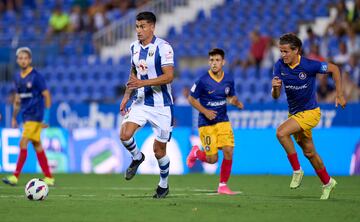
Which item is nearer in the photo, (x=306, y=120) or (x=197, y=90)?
(x=306, y=120)

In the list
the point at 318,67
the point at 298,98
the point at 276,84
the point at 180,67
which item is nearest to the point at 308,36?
the point at 180,67

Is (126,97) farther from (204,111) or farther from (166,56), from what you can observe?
(204,111)

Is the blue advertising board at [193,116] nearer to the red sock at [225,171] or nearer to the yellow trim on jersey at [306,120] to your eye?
the red sock at [225,171]

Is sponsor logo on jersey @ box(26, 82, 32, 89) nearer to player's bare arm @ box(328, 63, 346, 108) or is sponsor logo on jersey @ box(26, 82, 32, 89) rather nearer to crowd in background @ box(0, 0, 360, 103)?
player's bare arm @ box(328, 63, 346, 108)

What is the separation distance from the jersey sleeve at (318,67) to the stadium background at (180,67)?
6686 millimetres

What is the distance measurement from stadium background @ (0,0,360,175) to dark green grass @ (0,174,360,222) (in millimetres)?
3433

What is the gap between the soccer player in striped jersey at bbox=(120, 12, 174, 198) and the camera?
11.9 meters

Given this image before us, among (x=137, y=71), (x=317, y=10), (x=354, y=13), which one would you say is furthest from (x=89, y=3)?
(x=137, y=71)

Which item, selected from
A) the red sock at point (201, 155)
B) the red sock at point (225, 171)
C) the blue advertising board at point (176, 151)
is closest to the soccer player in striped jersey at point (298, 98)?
the red sock at point (225, 171)

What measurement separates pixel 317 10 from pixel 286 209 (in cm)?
1621

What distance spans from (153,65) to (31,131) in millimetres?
4792

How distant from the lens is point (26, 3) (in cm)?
3309

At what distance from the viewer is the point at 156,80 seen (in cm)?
1163

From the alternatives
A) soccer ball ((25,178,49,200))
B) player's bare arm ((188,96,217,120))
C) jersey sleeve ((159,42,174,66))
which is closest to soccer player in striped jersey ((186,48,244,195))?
player's bare arm ((188,96,217,120))
